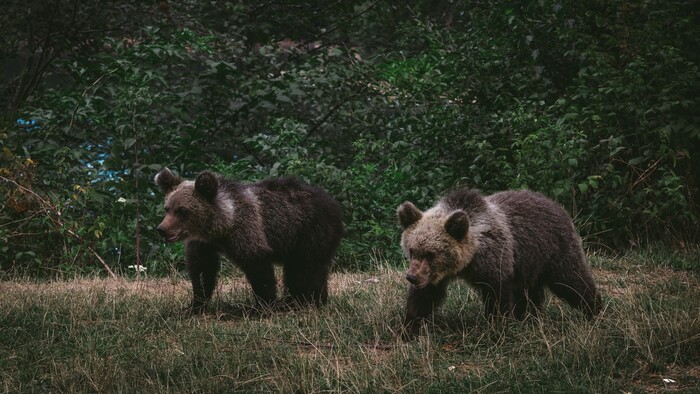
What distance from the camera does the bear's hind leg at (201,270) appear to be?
25.1 ft

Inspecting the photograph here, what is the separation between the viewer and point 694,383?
17.6ft

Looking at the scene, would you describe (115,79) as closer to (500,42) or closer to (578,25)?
(500,42)

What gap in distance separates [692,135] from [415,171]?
302 cm

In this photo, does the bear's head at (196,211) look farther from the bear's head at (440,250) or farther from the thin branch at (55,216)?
the thin branch at (55,216)

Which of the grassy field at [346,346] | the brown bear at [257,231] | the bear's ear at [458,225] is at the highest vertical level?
the bear's ear at [458,225]

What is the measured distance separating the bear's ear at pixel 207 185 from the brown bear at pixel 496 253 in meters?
1.72

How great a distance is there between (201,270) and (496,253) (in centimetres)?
256

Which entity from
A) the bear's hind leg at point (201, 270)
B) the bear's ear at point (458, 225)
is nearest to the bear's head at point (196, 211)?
the bear's hind leg at point (201, 270)

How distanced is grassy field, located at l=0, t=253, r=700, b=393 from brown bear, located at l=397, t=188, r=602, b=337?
0.20 metres

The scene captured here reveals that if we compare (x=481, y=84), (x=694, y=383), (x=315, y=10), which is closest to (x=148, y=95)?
(x=481, y=84)

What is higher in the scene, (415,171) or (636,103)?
(636,103)

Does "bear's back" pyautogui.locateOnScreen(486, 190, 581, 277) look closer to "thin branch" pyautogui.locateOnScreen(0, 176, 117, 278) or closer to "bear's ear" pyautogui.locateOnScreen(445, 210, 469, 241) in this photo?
"bear's ear" pyautogui.locateOnScreen(445, 210, 469, 241)

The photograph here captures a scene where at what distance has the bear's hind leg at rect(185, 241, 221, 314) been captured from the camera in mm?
7637

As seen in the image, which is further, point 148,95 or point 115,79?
point 115,79
